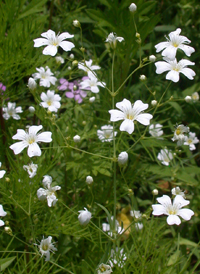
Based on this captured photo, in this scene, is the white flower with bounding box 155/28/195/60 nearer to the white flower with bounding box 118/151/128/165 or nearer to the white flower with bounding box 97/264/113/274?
the white flower with bounding box 118/151/128/165

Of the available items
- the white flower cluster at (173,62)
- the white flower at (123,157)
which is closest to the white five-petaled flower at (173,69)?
the white flower cluster at (173,62)

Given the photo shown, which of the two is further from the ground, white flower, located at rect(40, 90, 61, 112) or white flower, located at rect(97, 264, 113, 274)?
white flower, located at rect(40, 90, 61, 112)

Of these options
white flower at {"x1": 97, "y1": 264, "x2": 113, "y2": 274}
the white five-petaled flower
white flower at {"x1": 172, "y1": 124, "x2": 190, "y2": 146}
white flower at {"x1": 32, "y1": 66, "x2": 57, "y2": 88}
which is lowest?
white flower at {"x1": 97, "y1": 264, "x2": 113, "y2": 274}

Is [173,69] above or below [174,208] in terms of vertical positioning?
above

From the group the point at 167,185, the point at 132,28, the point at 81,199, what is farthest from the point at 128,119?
the point at 167,185

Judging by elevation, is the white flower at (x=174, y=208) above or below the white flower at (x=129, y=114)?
below

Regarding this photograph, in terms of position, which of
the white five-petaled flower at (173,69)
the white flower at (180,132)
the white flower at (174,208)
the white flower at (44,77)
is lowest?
the white flower at (174,208)

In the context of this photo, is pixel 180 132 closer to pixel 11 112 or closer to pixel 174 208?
pixel 174 208

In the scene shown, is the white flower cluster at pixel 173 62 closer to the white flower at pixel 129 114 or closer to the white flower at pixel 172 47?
the white flower at pixel 172 47

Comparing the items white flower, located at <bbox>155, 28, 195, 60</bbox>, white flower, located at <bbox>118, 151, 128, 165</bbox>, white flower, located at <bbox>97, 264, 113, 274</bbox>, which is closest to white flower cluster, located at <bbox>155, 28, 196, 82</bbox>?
white flower, located at <bbox>155, 28, 195, 60</bbox>

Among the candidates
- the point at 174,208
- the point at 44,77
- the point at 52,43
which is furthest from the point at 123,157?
the point at 44,77

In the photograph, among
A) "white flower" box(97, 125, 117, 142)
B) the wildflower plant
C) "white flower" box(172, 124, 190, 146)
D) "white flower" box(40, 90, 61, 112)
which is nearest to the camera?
the wildflower plant
